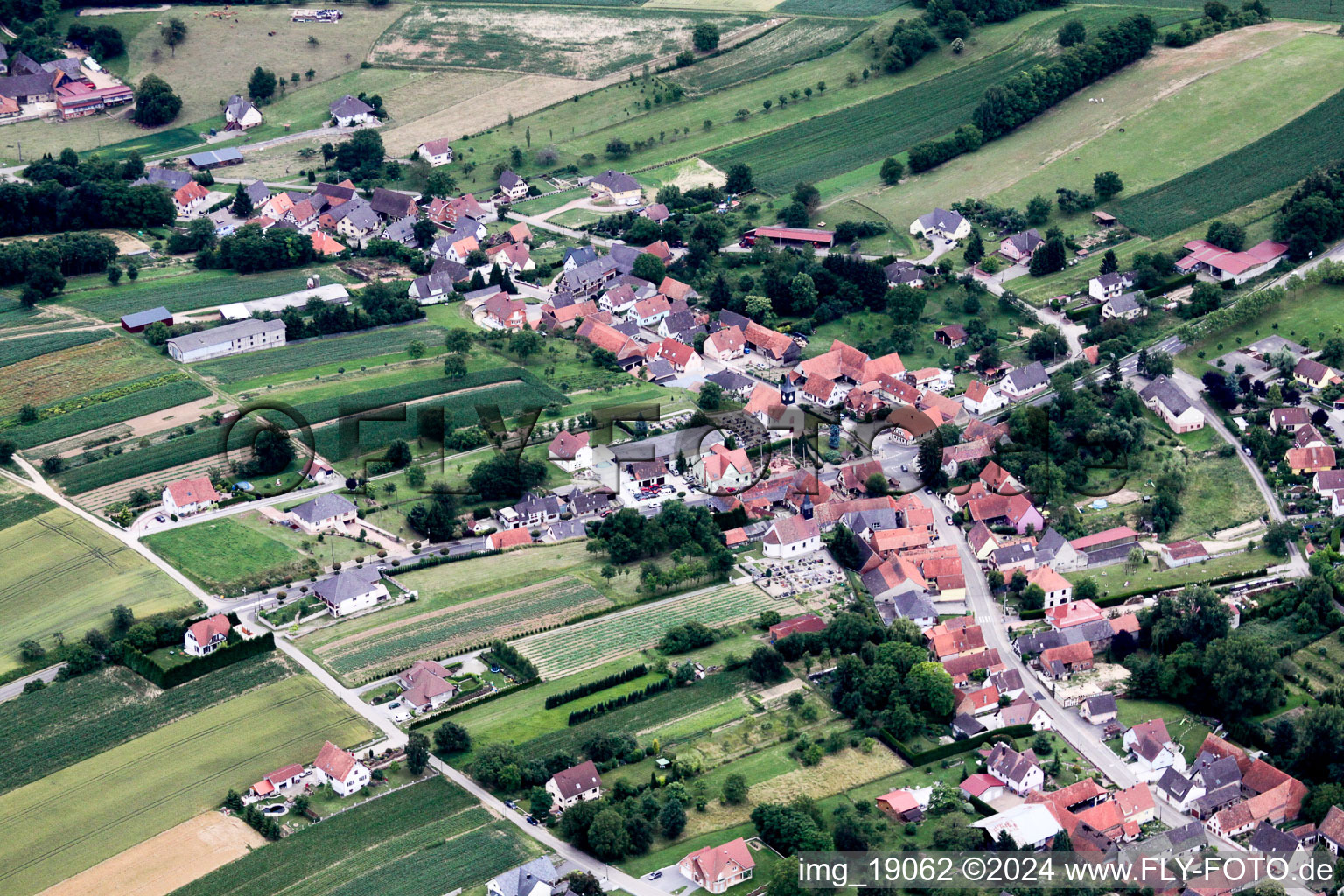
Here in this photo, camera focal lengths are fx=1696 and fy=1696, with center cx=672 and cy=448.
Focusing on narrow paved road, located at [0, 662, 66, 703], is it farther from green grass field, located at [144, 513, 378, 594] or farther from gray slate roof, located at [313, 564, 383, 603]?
gray slate roof, located at [313, 564, 383, 603]

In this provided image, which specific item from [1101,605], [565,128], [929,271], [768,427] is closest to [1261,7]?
[929,271]

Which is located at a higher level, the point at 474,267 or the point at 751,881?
the point at 474,267

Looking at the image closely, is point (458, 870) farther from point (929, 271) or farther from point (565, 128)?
point (565, 128)

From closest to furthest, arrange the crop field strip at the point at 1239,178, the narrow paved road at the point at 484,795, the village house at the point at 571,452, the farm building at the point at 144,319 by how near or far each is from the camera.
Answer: the narrow paved road at the point at 484,795
the village house at the point at 571,452
the farm building at the point at 144,319
the crop field strip at the point at 1239,178

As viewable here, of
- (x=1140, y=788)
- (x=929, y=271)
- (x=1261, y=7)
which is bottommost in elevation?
(x=1140, y=788)

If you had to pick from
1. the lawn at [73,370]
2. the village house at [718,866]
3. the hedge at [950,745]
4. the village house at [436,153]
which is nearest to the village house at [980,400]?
the hedge at [950,745]

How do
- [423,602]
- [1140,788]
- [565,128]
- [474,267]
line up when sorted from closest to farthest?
[1140,788] < [423,602] < [474,267] < [565,128]

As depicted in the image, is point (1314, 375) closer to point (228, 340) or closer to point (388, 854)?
point (388, 854)

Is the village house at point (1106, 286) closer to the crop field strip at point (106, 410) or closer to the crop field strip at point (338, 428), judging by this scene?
the crop field strip at point (338, 428)
